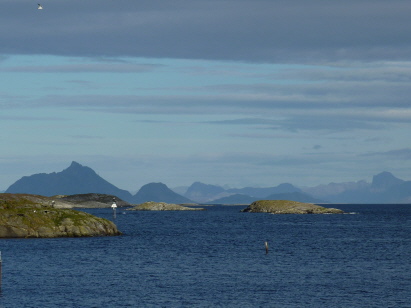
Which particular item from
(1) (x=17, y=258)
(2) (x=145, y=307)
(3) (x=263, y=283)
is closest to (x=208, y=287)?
(3) (x=263, y=283)

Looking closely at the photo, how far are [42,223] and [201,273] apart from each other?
5696 centimetres

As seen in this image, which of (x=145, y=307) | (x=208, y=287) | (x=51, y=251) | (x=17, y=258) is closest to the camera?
(x=145, y=307)

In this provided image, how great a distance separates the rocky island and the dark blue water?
3890 mm

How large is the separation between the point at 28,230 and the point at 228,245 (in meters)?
38.2

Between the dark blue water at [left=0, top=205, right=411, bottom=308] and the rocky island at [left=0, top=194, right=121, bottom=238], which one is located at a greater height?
the rocky island at [left=0, top=194, right=121, bottom=238]

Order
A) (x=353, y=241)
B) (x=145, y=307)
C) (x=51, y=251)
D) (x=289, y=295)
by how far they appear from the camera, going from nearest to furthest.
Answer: (x=145, y=307) → (x=289, y=295) → (x=51, y=251) → (x=353, y=241)

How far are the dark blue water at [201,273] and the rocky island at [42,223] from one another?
3890mm

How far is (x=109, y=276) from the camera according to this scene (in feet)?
275

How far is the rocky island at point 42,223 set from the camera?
132875 mm

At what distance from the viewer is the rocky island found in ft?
436

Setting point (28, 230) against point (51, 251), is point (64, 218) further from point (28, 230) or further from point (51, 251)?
point (51, 251)

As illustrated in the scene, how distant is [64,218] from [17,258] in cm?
3920

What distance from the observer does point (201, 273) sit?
87.6 meters

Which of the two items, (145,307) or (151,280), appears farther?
(151,280)
